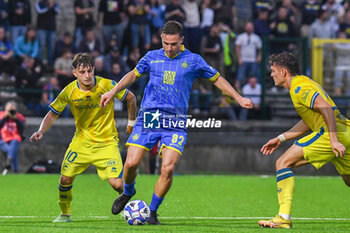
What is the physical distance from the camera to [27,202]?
1217 centimetres

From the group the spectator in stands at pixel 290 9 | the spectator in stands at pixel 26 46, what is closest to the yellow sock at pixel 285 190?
the spectator in stands at pixel 26 46

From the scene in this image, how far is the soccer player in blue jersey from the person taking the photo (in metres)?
9.20

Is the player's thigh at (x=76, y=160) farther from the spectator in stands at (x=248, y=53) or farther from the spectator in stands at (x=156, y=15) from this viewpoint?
the spectator in stands at (x=156, y=15)

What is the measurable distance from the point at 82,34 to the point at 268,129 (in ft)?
18.1

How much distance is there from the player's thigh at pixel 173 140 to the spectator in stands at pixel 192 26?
10.6 m

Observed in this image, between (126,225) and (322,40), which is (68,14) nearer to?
(322,40)

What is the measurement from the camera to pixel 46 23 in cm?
2002

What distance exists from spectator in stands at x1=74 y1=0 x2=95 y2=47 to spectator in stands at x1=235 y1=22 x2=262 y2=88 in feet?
12.7

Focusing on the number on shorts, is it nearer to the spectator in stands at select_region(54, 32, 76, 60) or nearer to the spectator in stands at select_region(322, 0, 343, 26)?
the spectator in stands at select_region(54, 32, 76, 60)

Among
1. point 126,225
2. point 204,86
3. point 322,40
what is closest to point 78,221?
point 126,225

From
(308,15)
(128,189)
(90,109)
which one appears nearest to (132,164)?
(128,189)

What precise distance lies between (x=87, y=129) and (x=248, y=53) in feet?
35.4

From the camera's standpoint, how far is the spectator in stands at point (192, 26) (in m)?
19.9

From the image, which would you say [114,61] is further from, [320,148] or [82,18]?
[320,148]
